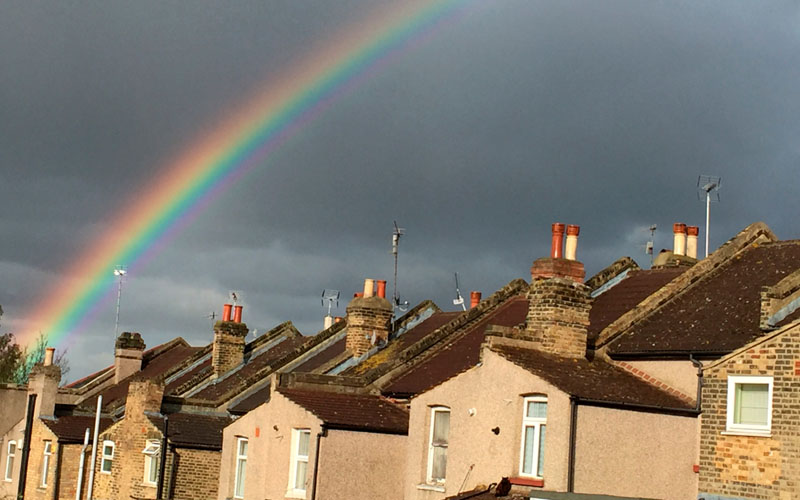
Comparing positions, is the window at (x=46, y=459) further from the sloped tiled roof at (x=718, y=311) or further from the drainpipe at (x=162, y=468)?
the sloped tiled roof at (x=718, y=311)

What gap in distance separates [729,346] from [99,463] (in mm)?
26944

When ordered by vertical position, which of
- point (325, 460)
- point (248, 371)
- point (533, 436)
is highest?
point (248, 371)

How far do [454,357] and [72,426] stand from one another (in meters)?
21.7

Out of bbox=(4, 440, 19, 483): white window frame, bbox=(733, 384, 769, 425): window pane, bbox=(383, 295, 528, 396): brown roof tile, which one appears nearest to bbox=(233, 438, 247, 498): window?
bbox=(383, 295, 528, 396): brown roof tile

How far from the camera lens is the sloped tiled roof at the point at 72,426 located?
45781 mm

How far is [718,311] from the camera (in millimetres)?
26734

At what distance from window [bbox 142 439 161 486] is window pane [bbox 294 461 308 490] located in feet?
32.8

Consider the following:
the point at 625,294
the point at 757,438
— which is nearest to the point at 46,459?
the point at 625,294

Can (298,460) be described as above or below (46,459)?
above

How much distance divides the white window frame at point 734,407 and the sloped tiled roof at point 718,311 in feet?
6.69

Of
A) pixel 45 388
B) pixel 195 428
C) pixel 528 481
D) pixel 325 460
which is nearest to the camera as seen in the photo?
pixel 528 481

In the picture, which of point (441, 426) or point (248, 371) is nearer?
point (441, 426)

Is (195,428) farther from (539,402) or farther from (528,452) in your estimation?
(539,402)

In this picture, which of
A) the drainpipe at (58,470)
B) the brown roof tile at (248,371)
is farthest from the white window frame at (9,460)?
the brown roof tile at (248,371)
